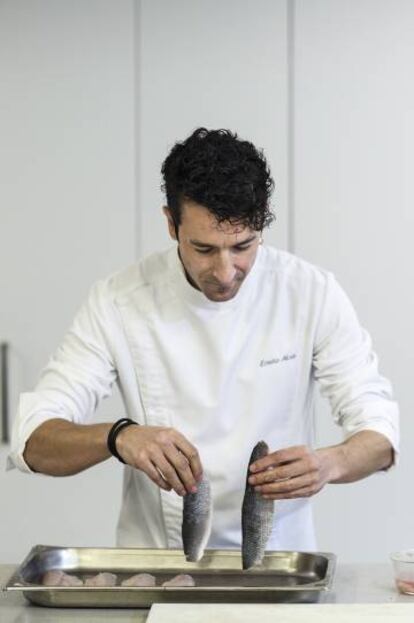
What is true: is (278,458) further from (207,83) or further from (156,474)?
(207,83)

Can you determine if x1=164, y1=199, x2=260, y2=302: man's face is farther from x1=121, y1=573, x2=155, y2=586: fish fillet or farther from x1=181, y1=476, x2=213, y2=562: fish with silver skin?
x1=121, y1=573, x2=155, y2=586: fish fillet

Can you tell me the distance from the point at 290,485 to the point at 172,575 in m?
0.26

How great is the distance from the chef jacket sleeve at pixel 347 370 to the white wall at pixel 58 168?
1.22m

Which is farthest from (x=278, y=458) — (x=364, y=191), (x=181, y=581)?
(x=364, y=191)

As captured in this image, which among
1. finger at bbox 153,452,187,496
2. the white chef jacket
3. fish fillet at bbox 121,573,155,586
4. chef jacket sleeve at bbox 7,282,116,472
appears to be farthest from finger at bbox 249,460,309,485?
chef jacket sleeve at bbox 7,282,116,472

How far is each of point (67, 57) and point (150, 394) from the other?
1462mm

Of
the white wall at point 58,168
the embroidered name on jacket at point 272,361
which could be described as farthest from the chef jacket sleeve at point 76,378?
the white wall at point 58,168

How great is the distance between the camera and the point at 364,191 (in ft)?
10.9

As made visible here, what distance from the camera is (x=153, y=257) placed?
91.7 inches

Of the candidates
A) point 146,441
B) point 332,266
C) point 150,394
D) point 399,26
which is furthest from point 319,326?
point 399,26

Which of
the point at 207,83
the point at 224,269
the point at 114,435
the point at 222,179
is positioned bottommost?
the point at 114,435

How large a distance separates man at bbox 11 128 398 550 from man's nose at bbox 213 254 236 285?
0.05 meters

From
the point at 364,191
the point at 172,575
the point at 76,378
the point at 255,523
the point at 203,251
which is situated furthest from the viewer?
the point at 364,191

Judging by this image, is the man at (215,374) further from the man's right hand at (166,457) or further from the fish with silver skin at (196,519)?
the fish with silver skin at (196,519)
